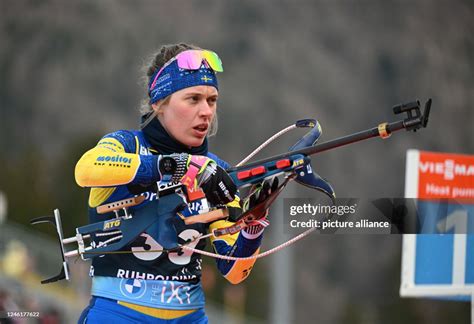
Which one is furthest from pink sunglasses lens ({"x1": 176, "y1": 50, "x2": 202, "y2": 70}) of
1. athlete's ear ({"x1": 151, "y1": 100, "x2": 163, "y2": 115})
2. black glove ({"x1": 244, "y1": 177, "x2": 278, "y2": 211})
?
black glove ({"x1": 244, "y1": 177, "x2": 278, "y2": 211})

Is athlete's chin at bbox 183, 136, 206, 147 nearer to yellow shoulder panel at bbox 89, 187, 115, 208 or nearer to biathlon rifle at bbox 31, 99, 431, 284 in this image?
biathlon rifle at bbox 31, 99, 431, 284

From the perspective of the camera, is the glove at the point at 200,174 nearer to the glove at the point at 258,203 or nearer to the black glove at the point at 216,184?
the black glove at the point at 216,184

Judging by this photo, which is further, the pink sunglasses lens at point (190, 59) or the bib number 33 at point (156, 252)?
the pink sunglasses lens at point (190, 59)

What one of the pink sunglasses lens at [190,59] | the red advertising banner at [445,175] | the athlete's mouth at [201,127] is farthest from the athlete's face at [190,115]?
the red advertising banner at [445,175]

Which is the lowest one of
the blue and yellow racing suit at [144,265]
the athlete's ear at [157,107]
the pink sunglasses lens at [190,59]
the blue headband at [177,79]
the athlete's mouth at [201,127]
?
the blue and yellow racing suit at [144,265]

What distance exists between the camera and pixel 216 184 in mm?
4469

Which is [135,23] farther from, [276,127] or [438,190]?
[438,190]

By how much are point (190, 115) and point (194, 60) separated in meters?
0.32

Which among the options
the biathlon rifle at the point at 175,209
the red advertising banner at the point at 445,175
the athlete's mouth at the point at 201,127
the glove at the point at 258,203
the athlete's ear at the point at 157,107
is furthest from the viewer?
the red advertising banner at the point at 445,175

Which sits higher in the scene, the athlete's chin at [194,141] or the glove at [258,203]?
the athlete's chin at [194,141]

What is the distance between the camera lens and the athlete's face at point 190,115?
4.79 metres

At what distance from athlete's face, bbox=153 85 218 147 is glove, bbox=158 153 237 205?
1.00 ft

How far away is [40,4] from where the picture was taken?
312 ft

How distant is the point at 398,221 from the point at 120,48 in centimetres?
8440
